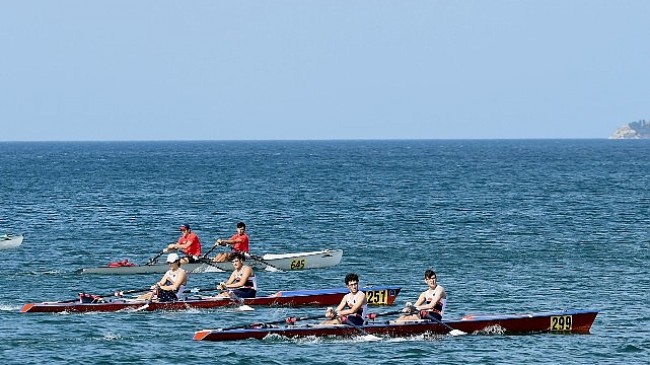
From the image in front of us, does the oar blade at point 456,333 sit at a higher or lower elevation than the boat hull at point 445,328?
lower

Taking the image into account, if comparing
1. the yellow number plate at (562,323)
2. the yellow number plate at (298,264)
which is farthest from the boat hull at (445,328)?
the yellow number plate at (298,264)

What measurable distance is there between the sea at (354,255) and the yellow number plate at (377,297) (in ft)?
5.12

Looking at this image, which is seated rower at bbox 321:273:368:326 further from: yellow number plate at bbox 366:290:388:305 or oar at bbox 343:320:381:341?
yellow number plate at bbox 366:290:388:305

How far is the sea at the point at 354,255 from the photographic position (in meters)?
30.8

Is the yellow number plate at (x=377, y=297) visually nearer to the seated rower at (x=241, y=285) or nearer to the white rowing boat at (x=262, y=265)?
the seated rower at (x=241, y=285)

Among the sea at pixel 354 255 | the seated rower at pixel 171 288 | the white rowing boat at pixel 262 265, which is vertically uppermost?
the seated rower at pixel 171 288

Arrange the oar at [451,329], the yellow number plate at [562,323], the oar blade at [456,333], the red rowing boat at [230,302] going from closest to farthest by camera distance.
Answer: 1. the oar at [451,329]
2. the oar blade at [456,333]
3. the yellow number plate at [562,323]
4. the red rowing boat at [230,302]

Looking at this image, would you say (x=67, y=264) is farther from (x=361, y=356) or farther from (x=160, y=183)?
(x=160, y=183)

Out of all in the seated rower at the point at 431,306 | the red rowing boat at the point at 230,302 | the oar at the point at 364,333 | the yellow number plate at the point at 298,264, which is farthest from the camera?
the yellow number plate at the point at 298,264

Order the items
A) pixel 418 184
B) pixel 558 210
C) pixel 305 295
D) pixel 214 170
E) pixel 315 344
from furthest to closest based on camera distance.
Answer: pixel 214 170 → pixel 418 184 → pixel 558 210 → pixel 305 295 → pixel 315 344

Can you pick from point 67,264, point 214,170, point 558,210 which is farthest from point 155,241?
point 214,170

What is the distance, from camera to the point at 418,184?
112 m

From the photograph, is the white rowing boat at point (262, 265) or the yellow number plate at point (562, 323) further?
the white rowing boat at point (262, 265)

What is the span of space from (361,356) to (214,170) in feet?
399
